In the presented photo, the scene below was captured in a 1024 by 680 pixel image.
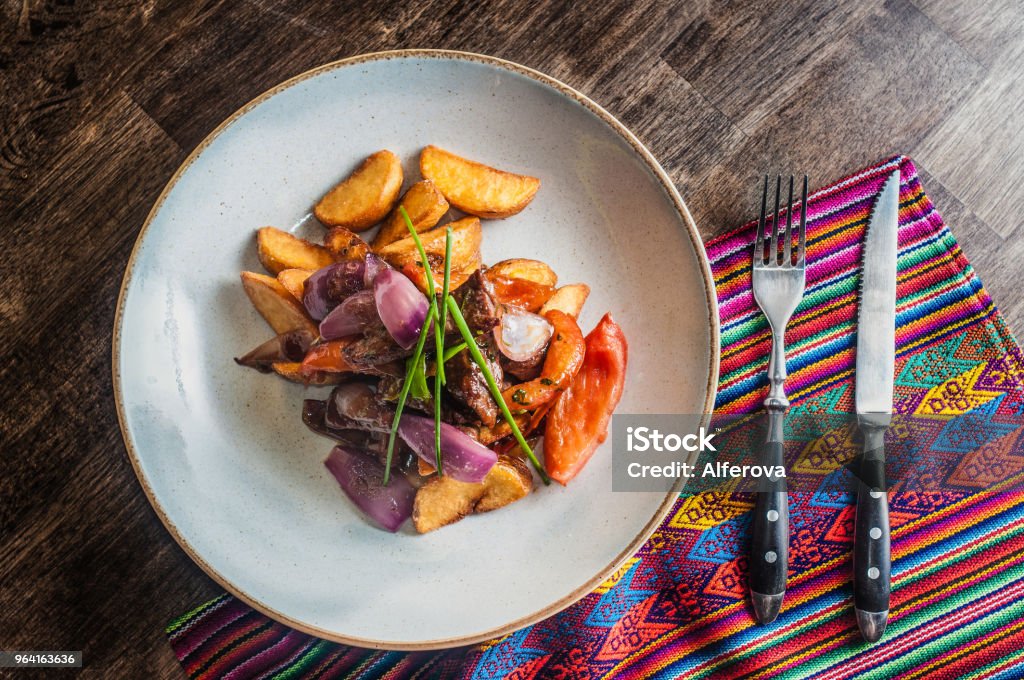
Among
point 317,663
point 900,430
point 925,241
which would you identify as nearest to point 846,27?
point 925,241

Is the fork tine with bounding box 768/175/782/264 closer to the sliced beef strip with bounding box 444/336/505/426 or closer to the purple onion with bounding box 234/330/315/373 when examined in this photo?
the sliced beef strip with bounding box 444/336/505/426

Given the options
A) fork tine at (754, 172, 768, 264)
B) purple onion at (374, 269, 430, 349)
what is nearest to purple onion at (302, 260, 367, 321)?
purple onion at (374, 269, 430, 349)

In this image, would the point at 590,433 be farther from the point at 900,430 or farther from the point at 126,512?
the point at 126,512

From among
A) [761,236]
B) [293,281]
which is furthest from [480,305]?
[761,236]

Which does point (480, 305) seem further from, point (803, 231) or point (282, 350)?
point (803, 231)

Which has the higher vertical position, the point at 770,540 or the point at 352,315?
the point at 352,315
